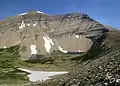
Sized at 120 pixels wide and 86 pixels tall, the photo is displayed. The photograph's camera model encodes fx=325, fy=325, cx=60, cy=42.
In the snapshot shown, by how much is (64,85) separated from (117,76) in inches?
407

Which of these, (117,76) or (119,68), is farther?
(119,68)

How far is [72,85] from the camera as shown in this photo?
30.5 m

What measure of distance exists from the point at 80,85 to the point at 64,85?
17.2 ft

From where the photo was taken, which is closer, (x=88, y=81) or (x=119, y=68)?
(x=119, y=68)

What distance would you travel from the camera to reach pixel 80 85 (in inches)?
1136

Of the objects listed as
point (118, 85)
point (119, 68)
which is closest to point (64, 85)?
point (119, 68)

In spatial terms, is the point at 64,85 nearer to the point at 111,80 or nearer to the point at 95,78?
the point at 95,78

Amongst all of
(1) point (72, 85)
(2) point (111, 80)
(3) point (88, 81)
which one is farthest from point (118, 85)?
(1) point (72, 85)

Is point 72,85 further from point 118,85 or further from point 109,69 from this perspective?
point 118,85

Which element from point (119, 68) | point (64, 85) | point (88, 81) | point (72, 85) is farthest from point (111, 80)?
point (64, 85)

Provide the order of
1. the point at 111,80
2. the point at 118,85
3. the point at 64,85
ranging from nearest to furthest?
the point at 118,85
the point at 111,80
the point at 64,85

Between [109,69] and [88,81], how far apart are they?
213cm

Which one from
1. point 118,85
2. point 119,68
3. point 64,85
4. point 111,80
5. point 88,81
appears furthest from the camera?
point 64,85

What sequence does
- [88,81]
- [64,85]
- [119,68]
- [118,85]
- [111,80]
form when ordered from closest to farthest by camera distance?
[118,85], [111,80], [119,68], [88,81], [64,85]
